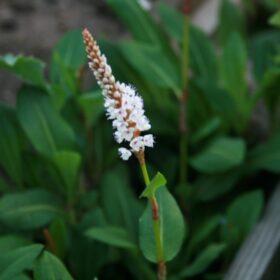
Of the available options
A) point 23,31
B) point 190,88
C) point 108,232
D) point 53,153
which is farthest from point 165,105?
point 23,31

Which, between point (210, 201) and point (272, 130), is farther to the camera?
point (272, 130)

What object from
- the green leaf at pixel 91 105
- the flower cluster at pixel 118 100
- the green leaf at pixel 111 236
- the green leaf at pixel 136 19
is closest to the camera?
the flower cluster at pixel 118 100

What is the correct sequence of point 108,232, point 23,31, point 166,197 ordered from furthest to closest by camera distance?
1. point 23,31
2. point 108,232
3. point 166,197

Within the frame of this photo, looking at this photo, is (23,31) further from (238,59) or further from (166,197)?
(166,197)

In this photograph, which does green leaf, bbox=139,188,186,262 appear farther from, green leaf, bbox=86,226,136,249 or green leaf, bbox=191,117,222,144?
green leaf, bbox=191,117,222,144

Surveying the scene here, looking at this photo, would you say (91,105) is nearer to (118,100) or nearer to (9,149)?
(9,149)

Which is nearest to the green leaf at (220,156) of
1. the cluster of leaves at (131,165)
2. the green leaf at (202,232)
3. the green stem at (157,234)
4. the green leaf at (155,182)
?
the cluster of leaves at (131,165)

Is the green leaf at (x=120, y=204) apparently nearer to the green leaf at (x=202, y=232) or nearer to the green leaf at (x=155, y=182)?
the green leaf at (x=202, y=232)
